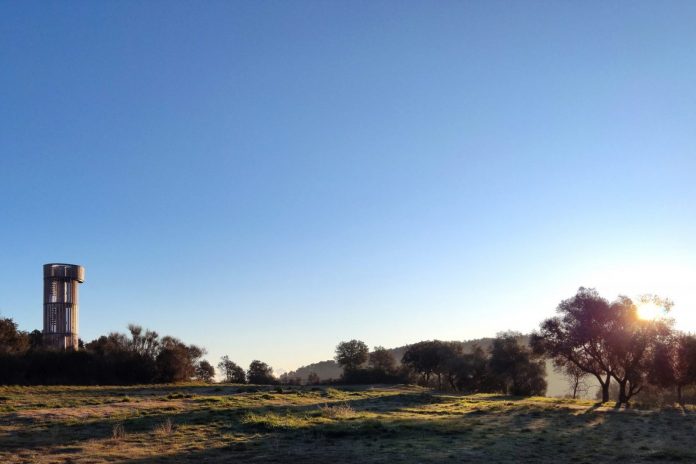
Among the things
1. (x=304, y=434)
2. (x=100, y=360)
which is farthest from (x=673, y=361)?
(x=100, y=360)

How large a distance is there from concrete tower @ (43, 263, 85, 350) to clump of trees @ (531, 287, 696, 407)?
49.2 m

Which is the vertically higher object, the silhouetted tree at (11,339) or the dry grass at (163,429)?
the silhouetted tree at (11,339)

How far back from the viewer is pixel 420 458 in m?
19.5

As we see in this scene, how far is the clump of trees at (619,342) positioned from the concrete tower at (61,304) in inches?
1938

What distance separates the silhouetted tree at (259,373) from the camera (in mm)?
89250

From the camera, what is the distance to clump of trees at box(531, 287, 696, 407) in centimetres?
5388

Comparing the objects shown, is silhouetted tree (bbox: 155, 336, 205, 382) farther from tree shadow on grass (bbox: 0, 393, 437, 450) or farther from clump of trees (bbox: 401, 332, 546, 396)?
clump of trees (bbox: 401, 332, 546, 396)

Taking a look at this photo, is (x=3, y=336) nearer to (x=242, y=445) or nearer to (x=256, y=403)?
(x=256, y=403)

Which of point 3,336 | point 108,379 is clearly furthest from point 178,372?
point 3,336

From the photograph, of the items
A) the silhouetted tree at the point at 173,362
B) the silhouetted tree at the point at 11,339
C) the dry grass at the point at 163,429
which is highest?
the silhouetted tree at the point at 11,339

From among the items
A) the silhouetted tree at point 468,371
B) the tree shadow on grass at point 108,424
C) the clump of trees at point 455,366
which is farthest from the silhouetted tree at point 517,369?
the tree shadow on grass at point 108,424

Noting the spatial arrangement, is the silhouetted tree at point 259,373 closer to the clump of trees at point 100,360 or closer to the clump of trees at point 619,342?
the clump of trees at point 100,360

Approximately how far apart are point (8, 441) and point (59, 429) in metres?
3.20

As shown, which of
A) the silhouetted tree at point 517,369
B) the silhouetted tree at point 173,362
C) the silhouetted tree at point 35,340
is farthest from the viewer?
the silhouetted tree at point 517,369
